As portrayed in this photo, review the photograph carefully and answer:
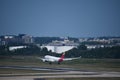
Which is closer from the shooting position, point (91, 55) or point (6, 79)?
point (6, 79)

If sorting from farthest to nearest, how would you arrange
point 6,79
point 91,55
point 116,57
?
point 91,55 → point 116,57 → point 6,79

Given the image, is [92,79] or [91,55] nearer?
[92,79]

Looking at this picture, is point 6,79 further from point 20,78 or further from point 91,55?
point 91,55

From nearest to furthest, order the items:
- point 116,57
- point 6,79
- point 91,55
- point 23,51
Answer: point 6,79 < point 116,57 < point 91,55 < point 23,51

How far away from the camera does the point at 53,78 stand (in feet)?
228

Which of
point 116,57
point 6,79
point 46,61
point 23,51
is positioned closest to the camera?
point 6,79

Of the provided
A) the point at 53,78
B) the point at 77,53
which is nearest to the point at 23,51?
the point at 77,53

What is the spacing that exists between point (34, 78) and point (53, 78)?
388 cm

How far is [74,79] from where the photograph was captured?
6788 centimetres

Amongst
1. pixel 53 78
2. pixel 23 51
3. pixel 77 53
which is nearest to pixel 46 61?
pixel 53 78

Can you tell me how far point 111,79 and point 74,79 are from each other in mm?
7579

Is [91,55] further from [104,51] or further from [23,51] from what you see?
[23,51]

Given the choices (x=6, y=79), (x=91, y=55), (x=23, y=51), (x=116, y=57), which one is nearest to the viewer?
(x=6, y=79)

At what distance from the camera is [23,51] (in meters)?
191
